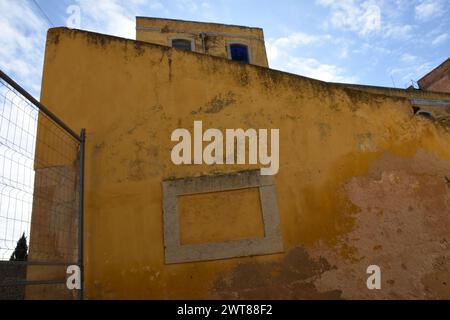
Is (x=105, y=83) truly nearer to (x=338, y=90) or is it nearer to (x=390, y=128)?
(x=338, y=90)

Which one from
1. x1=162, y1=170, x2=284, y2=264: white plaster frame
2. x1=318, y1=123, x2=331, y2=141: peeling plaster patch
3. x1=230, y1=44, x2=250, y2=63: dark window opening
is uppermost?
x1=230, y1=44, x2=250, y2=63: dark window opening

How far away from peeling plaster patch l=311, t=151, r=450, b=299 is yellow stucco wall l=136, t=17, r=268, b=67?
526 inches

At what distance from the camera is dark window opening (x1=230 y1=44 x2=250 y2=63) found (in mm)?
17797

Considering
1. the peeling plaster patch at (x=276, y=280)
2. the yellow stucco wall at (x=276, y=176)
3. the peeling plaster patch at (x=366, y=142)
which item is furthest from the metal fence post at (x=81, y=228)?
the peeling plaster patch at (x=366, y=142)

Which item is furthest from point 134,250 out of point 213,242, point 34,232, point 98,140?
point 98,140

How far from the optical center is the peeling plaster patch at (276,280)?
4.46 meters

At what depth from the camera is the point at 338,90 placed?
532 cm

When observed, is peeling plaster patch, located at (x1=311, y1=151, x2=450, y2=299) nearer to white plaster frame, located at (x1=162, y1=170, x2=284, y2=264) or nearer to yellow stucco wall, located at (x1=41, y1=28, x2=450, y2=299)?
yellow stucco wall, located at (x1=41, y1=28, x2=450, y2=299)

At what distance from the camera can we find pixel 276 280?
4.52 meters

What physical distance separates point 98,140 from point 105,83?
913 mm

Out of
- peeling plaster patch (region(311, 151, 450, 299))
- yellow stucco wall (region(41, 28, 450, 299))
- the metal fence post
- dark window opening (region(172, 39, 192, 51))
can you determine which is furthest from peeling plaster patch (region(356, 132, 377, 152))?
dark window opening (region(172, 39, 192, 51))

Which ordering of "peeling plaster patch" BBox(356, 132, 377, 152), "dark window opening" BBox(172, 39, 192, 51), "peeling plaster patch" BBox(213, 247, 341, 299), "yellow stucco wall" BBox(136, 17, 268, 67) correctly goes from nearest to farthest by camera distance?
1. "peeling plaster patch" BBox(213, 247, 341, 299)
2. "peeling plaster patch" BBox(356, 132, 377, 152)
3. "yellow stucco wall" BBox(136, 17, 268, 67)
4. "dark window opening" BBox(172, 39, 192, 51)

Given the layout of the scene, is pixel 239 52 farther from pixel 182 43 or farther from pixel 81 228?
pixel 81 228

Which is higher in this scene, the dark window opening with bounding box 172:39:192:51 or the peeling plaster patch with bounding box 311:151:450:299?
the dark window opening with bounding box 172:39:192:51
